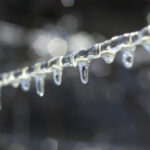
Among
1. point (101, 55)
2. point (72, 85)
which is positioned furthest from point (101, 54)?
point (72, 85)

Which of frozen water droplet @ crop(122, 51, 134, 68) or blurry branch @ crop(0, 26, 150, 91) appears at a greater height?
blurry branch @ crop(0, 26, 150, 91)

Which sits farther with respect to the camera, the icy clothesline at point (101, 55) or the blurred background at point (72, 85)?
the blurred background at point (72, 85)

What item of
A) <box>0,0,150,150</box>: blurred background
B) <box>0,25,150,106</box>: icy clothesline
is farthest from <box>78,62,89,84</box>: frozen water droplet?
<box>0,0,150,150</box>: blurred background

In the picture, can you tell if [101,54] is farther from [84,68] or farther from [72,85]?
[72,85]

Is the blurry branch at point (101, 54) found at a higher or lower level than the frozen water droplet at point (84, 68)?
higher

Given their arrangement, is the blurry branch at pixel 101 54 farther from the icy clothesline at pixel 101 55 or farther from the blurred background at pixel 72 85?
the blurred background at pixel 72 85

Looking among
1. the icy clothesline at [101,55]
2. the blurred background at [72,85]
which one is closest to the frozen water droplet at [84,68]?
the icy clothesline at [101,55]

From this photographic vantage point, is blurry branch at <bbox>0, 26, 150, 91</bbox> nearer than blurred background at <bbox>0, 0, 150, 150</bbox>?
Yes

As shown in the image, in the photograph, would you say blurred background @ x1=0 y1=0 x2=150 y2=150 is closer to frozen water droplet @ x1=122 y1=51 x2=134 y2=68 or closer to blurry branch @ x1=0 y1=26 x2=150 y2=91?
blurry branch @ x1=0 y1=26 x2=150 y2=91

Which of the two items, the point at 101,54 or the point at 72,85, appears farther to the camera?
the point at 72,85
